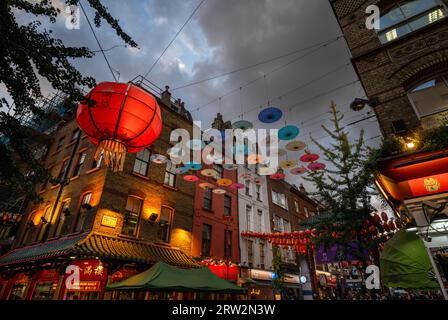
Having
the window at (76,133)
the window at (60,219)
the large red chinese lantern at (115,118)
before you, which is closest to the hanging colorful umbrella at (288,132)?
the large red chinese lantern at (115,118)

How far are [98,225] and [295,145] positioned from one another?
32.6 ft

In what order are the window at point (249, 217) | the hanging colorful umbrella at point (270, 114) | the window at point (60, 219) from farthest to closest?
the window at point (249, 217), the window at point (60, 219), the hanging colorful umbrella at point (270, 114)

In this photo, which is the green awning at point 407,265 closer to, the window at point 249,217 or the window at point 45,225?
the window at point 45,225

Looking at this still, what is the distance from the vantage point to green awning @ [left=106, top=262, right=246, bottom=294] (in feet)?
23.3

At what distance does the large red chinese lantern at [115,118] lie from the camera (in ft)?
15.3

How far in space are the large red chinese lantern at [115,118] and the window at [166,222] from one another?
34.5 feet

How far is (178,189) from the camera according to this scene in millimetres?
16516

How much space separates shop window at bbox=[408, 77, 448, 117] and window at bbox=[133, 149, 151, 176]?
13.5 m

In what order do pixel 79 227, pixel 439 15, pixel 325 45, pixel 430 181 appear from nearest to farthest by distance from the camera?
pixel 430 181 → pixel 439 15 → pixel 325 45 → pixel 79 227

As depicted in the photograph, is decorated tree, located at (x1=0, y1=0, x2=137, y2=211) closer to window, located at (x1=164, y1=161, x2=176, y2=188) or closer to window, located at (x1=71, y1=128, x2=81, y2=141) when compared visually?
window, located at (x1=164, y1=161, x2=176, y2=188)

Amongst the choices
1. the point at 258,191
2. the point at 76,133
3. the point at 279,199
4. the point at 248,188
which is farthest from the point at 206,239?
the point at 279,199
